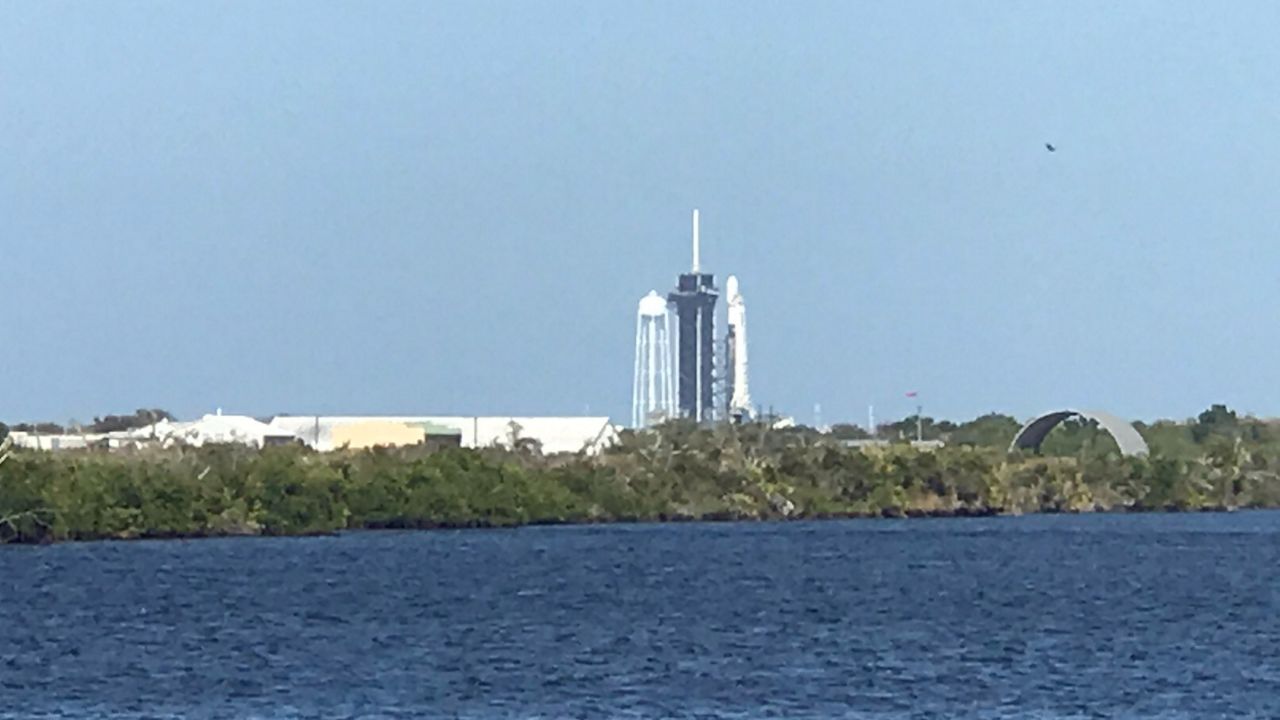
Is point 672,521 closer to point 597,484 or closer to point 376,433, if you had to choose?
point 597,484

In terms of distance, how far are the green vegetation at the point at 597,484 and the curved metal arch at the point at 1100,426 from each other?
1.86 meters

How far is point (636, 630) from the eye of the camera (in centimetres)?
7250

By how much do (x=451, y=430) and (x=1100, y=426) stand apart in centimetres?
4482

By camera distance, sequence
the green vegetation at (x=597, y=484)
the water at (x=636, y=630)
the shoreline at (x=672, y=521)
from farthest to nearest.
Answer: the shoreline at (x=672, y=521)
the green vegetation at (x=597, y=484)
the water at (x=636, y=630)

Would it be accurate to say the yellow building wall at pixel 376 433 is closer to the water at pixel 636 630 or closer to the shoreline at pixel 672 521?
the shoreline at pixel 672 521

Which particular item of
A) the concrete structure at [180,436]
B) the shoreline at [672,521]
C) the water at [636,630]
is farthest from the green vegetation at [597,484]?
the concrete structure at [180,436]

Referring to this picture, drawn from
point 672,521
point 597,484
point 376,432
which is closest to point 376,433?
point 376,432

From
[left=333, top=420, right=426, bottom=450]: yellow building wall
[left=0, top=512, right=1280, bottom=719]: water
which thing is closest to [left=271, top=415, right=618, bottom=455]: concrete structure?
[left=333, top=420, right=426, bottom=450]: yellow building wall

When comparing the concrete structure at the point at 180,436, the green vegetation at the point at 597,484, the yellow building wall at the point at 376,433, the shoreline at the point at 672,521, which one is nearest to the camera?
the green vegetation at the point at 597,484

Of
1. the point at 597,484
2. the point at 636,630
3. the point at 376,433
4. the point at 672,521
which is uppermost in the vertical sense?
the point at 376,433

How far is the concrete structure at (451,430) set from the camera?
182 m

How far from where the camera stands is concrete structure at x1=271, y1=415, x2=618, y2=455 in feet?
599

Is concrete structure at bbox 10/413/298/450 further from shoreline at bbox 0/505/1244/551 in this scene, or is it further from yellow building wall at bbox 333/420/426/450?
shoreline at bbox 0/505/1244/551

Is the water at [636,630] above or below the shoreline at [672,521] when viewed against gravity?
below
